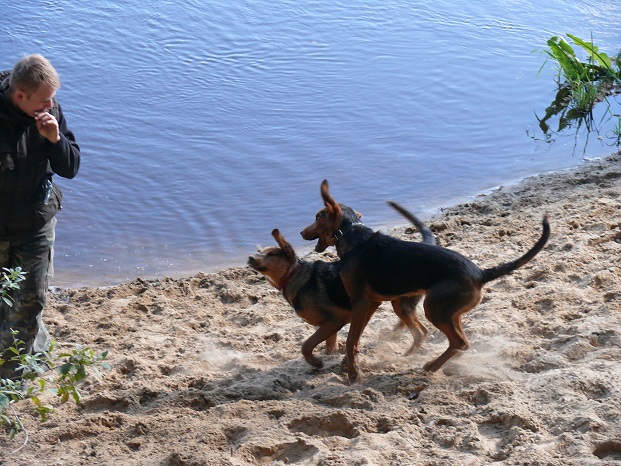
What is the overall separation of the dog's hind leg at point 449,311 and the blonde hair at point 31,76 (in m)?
2.82

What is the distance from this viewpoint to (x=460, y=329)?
587 cm

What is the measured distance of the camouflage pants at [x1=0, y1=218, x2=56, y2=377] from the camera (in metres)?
5.52

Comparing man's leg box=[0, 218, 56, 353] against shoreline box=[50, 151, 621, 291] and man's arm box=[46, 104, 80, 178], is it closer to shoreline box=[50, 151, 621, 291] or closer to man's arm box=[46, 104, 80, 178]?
man's arm box=[46, 104, 80, 178]

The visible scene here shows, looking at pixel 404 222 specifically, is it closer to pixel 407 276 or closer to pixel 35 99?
pixel 407 276

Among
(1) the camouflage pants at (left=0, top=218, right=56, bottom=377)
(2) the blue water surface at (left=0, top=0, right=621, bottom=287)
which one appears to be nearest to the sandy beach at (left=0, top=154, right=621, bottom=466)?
(1) the camouflage pants at (left=0, top=218, right=56, bottom=377)

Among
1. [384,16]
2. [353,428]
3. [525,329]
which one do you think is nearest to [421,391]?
[353,428]

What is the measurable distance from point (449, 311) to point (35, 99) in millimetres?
2986

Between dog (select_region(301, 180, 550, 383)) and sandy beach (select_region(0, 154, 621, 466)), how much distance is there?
0.30 m

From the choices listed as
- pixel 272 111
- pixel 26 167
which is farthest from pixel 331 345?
pixel 272 111

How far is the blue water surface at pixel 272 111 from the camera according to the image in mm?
9484

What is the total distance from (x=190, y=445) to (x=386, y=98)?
8.61 metres

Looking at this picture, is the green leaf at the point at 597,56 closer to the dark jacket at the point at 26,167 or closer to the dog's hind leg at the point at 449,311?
the dog's hind leg at the point at 449,311

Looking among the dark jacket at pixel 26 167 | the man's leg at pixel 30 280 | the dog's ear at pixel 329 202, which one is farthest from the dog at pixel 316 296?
the dark jacket at pixel 26 167

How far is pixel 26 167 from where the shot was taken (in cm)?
529
